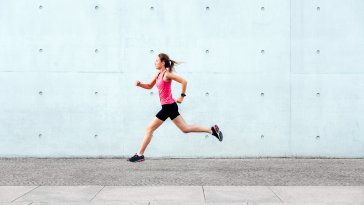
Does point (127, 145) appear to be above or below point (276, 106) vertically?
below

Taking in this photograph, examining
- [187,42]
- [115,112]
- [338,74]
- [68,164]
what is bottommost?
[68,164]

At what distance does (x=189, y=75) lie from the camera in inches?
408

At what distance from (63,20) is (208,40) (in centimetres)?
285

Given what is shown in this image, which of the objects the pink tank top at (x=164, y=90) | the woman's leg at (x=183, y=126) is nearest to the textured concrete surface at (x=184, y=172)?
the woman's leg at (x=183, y=126)

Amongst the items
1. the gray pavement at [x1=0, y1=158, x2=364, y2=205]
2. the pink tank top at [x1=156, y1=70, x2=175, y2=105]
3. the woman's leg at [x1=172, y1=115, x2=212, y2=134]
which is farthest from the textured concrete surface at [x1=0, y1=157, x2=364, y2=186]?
the pink tank top at [x1=156, y1=70, x2=175, y2=105]

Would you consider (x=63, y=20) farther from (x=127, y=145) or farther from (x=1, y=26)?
(x=127, y=145)

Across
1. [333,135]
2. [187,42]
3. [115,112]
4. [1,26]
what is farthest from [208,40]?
[1,26]

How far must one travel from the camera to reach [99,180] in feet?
24.6
